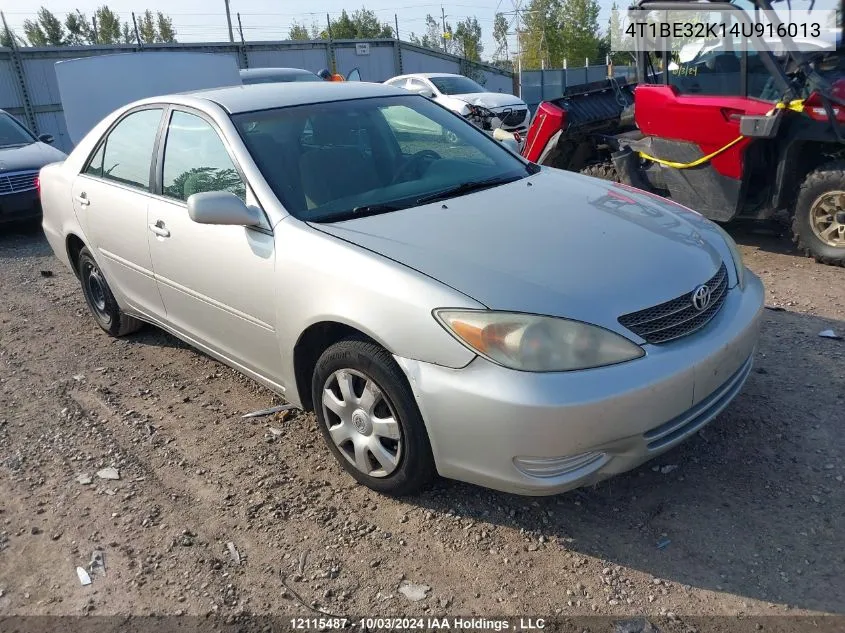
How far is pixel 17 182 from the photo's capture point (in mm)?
8602

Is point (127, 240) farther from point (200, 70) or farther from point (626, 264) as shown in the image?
point (200, 70)

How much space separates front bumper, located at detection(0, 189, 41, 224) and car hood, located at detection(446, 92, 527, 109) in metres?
9.46

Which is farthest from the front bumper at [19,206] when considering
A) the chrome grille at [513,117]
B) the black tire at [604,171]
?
the chrome grille at [513,117]

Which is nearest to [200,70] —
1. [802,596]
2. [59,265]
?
[59,265]

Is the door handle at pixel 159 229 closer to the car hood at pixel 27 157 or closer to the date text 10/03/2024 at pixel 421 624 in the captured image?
the date text 10/03/2024 at pixel 421 624

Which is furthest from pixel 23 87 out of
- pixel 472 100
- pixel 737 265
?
pixel 737 265

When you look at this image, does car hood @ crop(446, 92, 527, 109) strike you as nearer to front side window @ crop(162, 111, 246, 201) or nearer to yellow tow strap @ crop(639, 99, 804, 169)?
yellow tow strap @ crop(639, 99, 804, 169)

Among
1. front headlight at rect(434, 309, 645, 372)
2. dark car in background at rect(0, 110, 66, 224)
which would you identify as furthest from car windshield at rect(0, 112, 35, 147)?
front headlight at rect(434, 309, 645, 372)

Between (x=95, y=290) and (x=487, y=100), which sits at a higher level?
(x=487, y=100)

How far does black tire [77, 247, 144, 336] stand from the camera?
493 centimetres

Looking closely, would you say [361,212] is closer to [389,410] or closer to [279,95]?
[389,410]

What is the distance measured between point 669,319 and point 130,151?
3304 mm

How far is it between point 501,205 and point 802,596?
196 centimetres

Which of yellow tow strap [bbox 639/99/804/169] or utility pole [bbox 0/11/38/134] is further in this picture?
utility pole [bbox 0/11/38/134]
